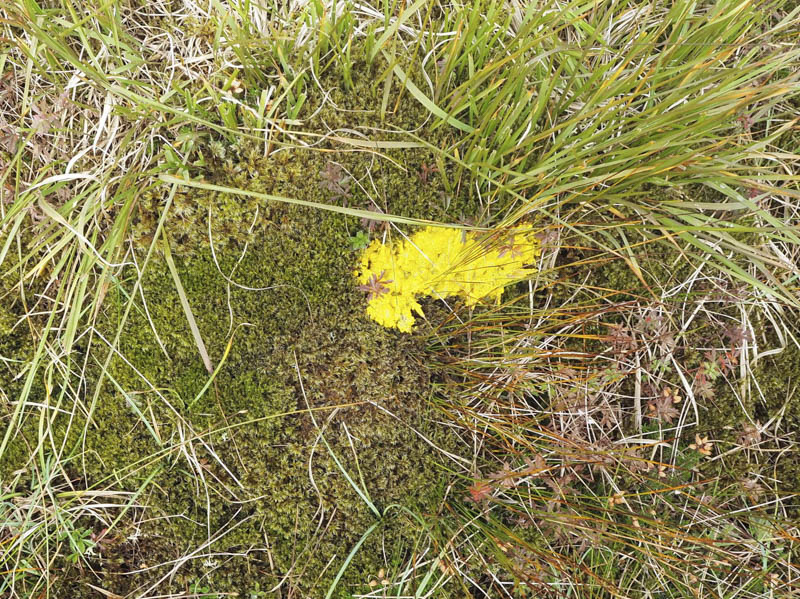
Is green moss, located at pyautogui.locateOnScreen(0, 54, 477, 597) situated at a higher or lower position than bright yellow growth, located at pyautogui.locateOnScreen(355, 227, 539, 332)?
lower

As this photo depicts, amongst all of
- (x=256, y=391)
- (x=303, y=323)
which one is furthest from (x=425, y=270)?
(x=256, y=391)

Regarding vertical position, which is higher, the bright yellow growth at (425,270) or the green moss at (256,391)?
the bright yellow growth at (425,270)

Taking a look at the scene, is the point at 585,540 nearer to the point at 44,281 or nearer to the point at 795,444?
the point at 795,444

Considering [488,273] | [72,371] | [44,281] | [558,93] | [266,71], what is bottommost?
[72,371]

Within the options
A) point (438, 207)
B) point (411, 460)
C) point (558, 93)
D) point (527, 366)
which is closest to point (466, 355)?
point (527, 366)

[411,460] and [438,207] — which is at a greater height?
[438,207]

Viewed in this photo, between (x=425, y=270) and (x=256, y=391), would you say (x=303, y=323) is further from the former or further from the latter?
(x=425, y=270)

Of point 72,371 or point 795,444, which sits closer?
point 72,371
